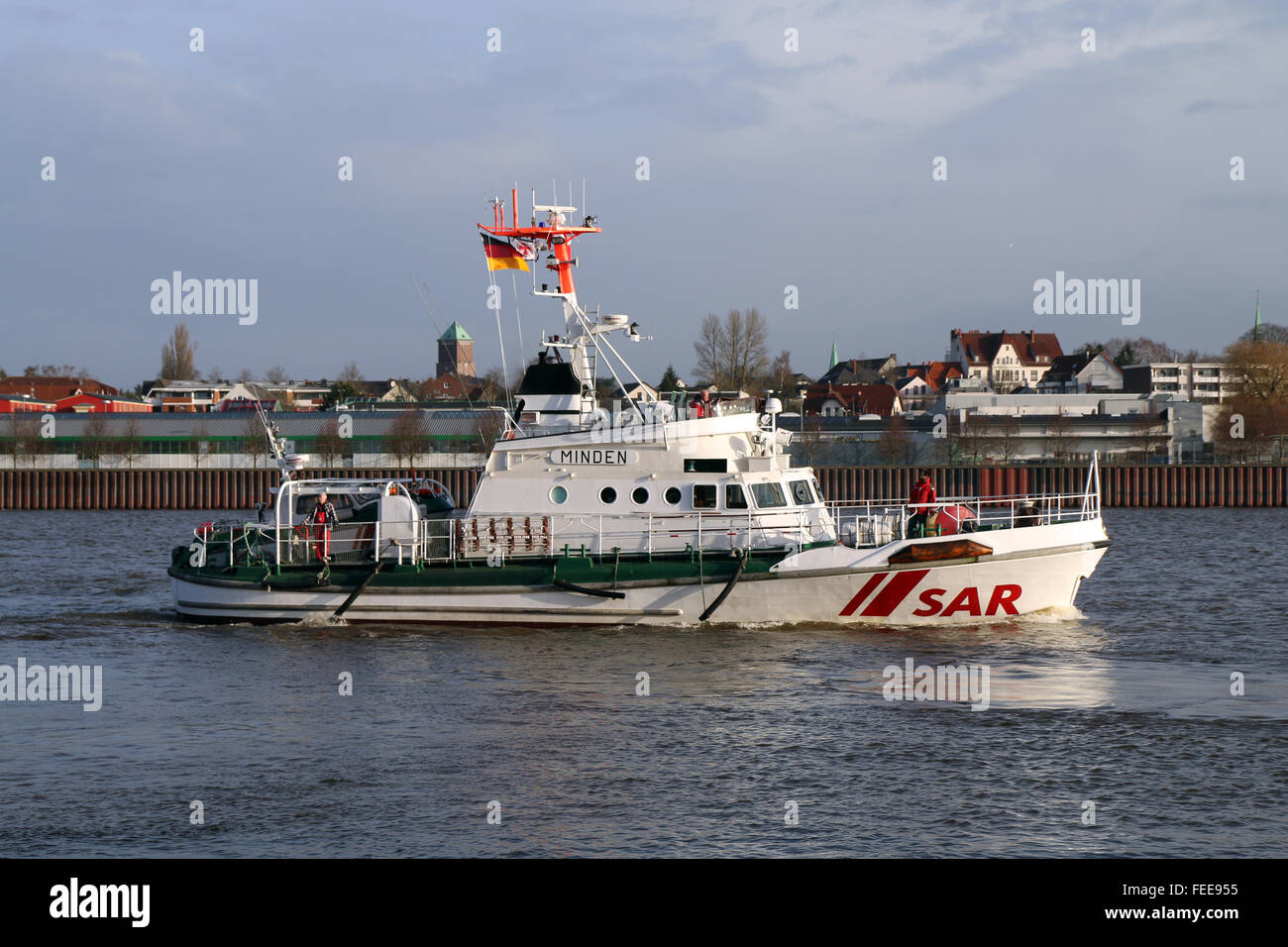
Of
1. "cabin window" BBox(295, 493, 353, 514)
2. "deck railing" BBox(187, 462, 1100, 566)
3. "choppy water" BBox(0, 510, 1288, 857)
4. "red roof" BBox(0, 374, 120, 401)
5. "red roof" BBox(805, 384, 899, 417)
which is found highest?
"red roof" BBox(0, 374, 120, 401)

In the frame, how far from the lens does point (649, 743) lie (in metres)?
15.1

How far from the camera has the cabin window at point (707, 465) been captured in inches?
902

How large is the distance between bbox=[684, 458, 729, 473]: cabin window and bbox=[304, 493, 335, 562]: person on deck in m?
7.06

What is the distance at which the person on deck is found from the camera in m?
23.6

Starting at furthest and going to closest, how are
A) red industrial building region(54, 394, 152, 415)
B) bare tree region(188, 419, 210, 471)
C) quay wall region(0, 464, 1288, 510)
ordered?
red industrial building region(54, 394, 152, 415)
bare tree region(188, 419, 210, 471)
quay wall region(0, 464, 1288, 510)

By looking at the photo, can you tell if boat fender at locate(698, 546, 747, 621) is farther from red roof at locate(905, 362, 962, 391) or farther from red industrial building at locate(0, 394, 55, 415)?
red roof at locate(905, 362, 962, 391)

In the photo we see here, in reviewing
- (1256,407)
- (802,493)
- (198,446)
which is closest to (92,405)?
(198,446)

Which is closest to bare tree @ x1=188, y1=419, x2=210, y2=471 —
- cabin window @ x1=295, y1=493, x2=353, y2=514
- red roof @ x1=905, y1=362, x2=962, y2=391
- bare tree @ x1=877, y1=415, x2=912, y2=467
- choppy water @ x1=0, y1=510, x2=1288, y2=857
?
bare tree @ x1=877, y1=415, x2=912, y2=467

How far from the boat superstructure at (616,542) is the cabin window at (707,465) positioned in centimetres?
2

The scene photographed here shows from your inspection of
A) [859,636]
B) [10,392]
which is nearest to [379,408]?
[10,392]

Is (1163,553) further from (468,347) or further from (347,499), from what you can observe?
(468,347)

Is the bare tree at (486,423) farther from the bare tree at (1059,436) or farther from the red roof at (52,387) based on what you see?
the red roof at (52,387)

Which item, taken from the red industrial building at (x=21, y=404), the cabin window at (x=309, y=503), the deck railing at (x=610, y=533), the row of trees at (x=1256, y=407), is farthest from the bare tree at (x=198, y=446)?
the row of trees at (x=1256, y=407)
